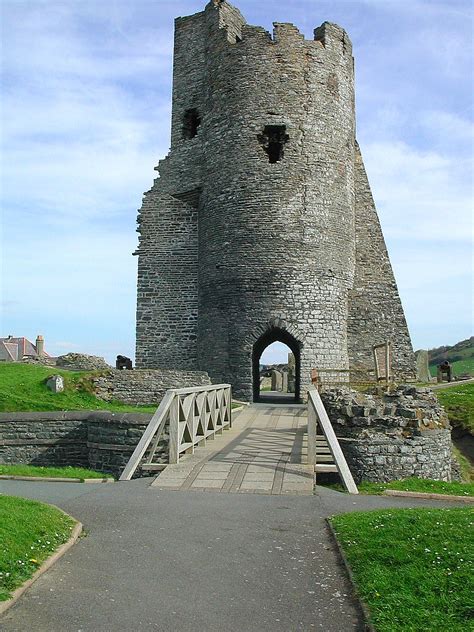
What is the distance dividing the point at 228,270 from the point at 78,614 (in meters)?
20.0

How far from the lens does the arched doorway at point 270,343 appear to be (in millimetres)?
24111

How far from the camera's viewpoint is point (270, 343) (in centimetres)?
2877

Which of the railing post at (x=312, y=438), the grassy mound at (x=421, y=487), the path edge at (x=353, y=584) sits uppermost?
the railing post at (x=312, y=438)

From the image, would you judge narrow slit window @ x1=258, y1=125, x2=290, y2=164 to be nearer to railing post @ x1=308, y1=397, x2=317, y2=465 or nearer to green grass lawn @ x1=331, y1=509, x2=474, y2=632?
railing post @ x1=308, y1=397, x2=317, y2=465

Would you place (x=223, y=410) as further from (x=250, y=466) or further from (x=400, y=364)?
(x=400, y=364)

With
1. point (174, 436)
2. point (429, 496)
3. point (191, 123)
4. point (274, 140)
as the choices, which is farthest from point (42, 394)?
point (191, 123)

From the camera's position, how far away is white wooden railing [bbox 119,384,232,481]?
34.9ft

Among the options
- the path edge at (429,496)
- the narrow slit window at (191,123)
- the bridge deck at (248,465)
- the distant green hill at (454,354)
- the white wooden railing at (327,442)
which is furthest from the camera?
the distant green hill at (454,354)

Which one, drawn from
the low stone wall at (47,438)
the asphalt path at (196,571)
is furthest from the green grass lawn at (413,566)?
the low stone wall at (47,438)

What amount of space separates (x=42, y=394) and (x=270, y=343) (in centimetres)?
1290

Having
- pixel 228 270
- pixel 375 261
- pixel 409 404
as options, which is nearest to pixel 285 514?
pixel 409 404

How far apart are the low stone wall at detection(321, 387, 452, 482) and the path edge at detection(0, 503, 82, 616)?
5721 mm

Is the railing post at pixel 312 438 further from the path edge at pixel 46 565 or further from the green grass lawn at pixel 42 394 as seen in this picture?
the green grass lawn at pixel 42 394

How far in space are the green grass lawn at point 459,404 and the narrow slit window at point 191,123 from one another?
14994 mm
